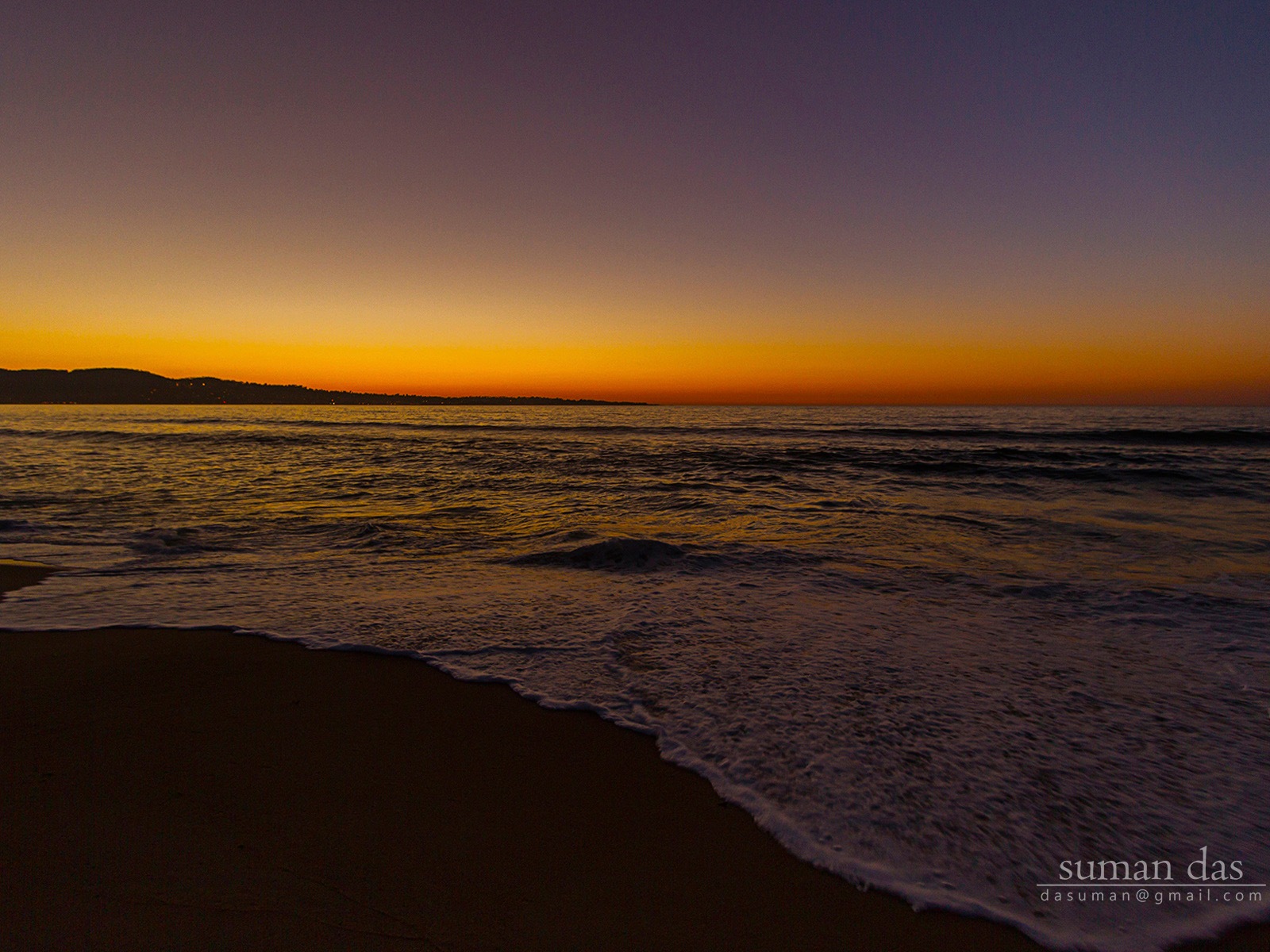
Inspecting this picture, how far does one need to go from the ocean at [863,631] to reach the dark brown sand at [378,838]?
30 centimetres

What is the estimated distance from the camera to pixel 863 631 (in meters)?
5.21

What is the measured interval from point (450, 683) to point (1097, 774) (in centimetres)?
405

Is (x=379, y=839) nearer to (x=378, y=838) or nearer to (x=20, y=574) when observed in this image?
(x=378, y=838)

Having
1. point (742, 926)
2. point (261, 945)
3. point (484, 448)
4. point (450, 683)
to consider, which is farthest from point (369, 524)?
point (484, 448)

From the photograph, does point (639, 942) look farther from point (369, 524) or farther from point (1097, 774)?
point (369, 524)

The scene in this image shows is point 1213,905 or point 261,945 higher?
point 261,945

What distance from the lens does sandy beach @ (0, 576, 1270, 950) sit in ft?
6.86

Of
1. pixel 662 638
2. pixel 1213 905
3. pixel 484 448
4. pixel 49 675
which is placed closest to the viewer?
pixel 1213 905

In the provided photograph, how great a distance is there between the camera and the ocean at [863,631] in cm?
264

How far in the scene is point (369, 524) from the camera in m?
9.95

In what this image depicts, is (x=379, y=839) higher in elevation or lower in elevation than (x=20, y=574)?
lower

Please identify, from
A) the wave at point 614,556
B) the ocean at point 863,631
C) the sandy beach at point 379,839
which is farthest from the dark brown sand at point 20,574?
the wave at point 614,556

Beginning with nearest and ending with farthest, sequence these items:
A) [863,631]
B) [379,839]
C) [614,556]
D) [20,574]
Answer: [379,839], [863,631], [20,574], [614,556]

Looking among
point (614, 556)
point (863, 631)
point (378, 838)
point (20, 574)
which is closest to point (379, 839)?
point (378, 838)
